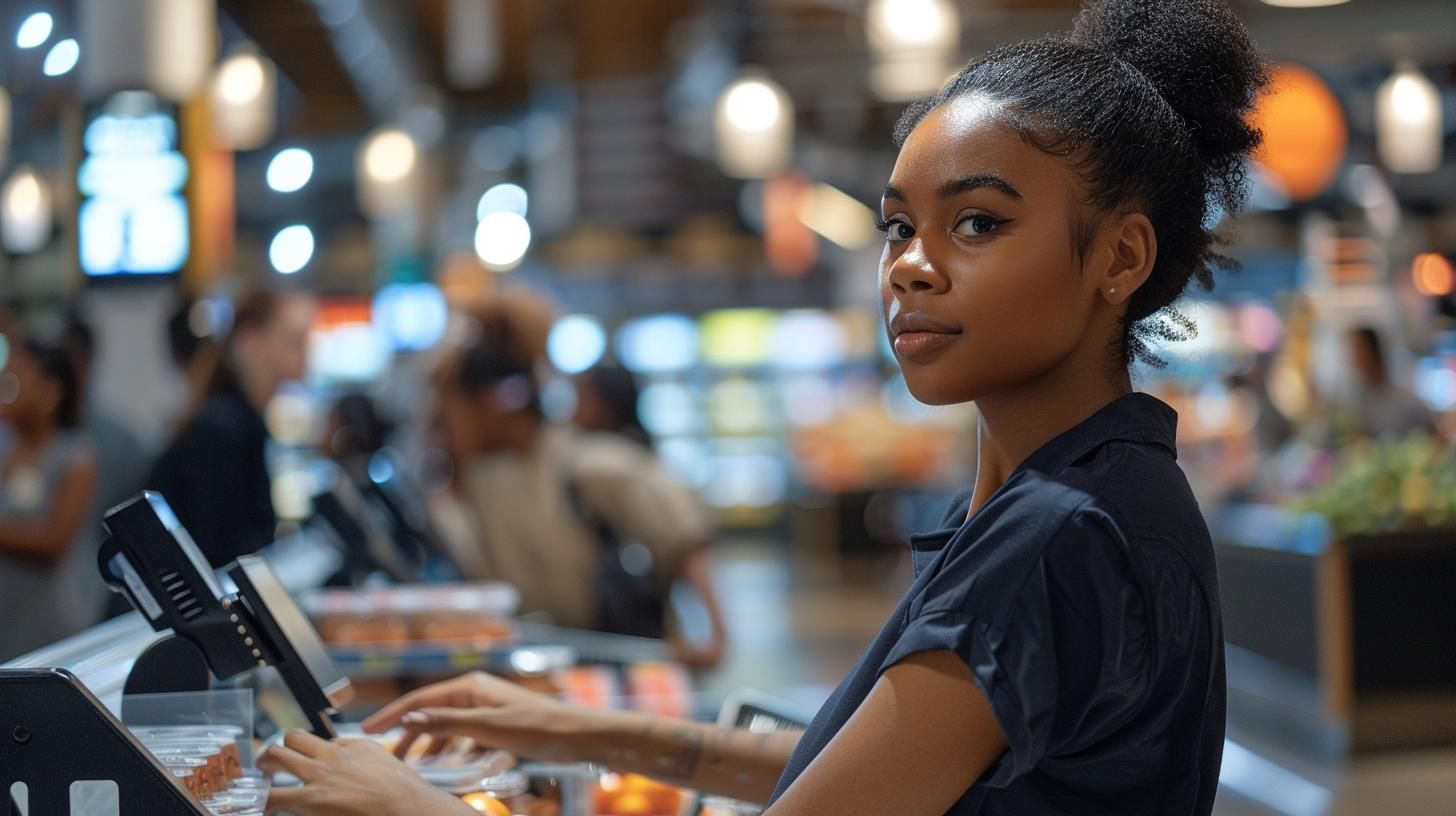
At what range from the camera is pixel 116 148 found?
5738 millimetres

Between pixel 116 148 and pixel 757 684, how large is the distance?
4.78 m

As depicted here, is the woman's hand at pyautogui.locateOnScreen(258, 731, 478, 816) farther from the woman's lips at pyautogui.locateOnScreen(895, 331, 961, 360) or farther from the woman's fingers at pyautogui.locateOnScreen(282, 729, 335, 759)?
the woman's lips at pyautogui.locateOnScreen(895, 331, 961, 360)

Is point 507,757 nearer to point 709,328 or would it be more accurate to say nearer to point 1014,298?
point 1014,298

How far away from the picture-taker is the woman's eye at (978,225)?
1.45 m

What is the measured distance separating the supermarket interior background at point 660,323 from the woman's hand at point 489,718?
382 millimetres

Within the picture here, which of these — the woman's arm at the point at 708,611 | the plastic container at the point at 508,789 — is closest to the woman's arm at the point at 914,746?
the plastic container at the point at 508,789

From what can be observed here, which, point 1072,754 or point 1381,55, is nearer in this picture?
point 1072,754

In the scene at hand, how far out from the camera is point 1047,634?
1.31 meters

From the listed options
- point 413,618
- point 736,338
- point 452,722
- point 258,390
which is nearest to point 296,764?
point 452,722

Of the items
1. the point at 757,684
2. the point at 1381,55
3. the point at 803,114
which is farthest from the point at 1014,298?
the point at 803,114

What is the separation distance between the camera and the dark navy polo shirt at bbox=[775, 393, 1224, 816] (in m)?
1.32

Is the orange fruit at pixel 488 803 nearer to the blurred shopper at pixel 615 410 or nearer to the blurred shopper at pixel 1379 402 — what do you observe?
the blurred shopper at pixel 615 410

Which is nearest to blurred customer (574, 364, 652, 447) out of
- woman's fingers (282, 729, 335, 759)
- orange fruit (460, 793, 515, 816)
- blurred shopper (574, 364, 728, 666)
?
blurred shopper (574, 364, 728, 666)

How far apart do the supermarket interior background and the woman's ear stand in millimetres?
322
